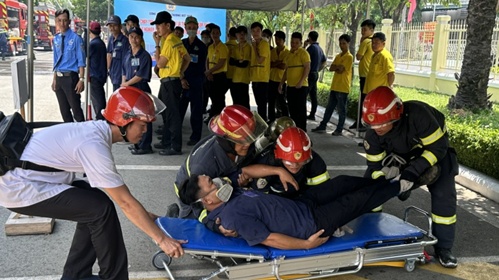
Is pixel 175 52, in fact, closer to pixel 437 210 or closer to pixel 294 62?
pixel 294 62

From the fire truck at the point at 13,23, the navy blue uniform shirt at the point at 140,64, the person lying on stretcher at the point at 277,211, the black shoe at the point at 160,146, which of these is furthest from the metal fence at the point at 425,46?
the fire truck at the point at 13,23

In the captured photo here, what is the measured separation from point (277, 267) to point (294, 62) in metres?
5.82

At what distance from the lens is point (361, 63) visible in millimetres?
8367

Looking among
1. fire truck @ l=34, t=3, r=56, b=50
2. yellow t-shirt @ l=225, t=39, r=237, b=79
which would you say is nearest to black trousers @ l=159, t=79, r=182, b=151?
yellow t-shirt @ l=225, t=39, r=237, b=79

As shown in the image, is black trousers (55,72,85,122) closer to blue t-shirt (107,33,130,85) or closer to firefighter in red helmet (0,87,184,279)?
blue t-shirt (107,33,130,85)

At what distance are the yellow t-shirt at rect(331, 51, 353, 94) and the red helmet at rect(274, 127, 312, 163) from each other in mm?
5014

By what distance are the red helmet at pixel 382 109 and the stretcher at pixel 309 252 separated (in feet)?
2.66

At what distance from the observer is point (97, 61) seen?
7.32 m

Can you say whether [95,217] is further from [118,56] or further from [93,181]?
[118,56]

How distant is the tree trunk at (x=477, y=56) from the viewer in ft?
23.7

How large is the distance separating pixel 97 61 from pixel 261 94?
3013 mm

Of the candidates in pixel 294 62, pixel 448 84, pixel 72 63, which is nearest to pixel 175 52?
pixel 72 63

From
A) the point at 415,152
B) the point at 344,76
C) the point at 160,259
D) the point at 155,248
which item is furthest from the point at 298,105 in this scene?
the point at 160,259

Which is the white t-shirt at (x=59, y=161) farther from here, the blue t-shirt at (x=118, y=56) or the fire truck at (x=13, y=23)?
the fire truck at (x=13, y=23)
